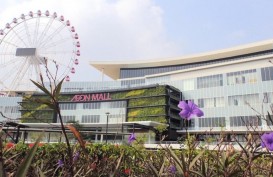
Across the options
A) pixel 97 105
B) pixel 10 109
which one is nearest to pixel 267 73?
pixel 97 105

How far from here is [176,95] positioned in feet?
170

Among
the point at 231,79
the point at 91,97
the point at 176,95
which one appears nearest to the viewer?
the point at 231,79

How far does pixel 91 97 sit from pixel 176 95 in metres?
18.3

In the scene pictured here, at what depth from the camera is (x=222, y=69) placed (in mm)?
45750

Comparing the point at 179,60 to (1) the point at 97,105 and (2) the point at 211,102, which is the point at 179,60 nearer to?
(2) the point at 211,102

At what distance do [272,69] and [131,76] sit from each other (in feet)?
119

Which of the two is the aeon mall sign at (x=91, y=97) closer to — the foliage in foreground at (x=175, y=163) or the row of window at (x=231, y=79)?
the row of window at (x=231, y=79)

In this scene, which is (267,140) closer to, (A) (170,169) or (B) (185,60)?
(A) (170,169)

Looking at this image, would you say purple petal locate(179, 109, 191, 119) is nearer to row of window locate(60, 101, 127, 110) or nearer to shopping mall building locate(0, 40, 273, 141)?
shopping mall building locate(0, 40, 273, 141)

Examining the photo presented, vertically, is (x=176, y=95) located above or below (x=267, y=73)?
below

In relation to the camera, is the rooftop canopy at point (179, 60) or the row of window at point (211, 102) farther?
the rooftop canopy at point (179, 60)

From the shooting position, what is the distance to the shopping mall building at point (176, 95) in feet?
138

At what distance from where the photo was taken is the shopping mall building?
4197cm

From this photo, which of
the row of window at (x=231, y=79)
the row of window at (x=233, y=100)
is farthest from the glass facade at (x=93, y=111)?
the row of window at (x=233, y=100)
